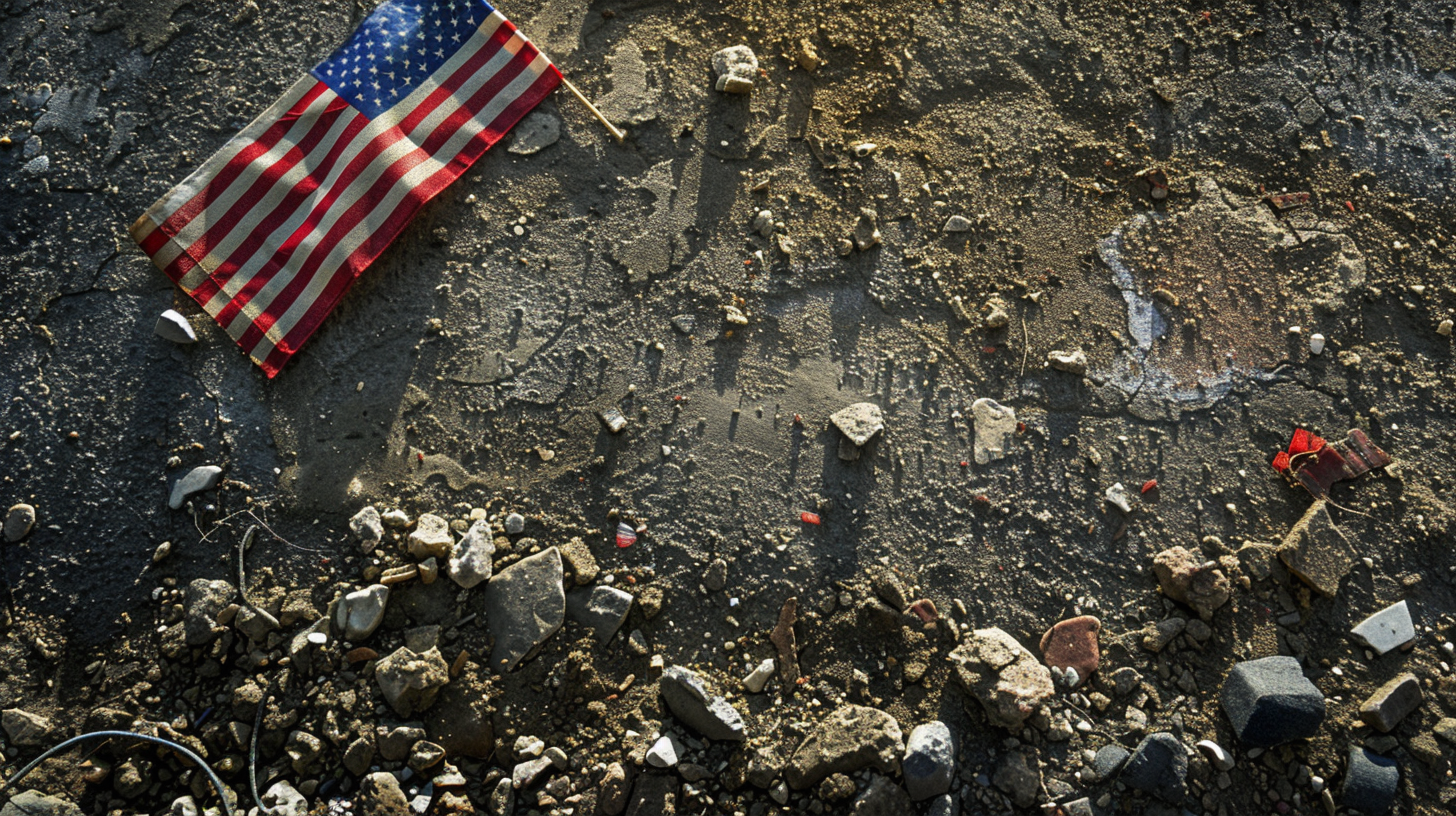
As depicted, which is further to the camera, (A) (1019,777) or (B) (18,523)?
(B) (18,523)

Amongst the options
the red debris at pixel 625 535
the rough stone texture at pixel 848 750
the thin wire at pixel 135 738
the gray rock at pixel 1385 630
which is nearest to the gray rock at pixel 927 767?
the rough stone texture at pixel 848 750

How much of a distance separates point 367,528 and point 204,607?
1.97 ft

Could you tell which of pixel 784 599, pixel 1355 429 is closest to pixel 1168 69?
pixel 1355 429

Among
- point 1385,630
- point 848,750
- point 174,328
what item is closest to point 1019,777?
point 848,750

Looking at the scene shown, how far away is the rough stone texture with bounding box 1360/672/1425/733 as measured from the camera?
2943 millimetres

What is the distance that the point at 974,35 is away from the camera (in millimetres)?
3857

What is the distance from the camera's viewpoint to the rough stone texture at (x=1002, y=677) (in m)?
2.83

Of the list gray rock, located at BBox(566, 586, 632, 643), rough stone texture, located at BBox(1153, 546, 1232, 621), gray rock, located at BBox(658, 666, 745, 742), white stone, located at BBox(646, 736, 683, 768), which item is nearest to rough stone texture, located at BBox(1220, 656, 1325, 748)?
rough stone texture, located at BBox(1153, 546, 1232, 621)

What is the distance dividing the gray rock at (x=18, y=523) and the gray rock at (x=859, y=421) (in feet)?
9.53

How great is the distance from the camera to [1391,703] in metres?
2.96

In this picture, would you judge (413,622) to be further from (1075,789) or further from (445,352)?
(1075,789)

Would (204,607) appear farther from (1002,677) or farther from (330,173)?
(1002,677)

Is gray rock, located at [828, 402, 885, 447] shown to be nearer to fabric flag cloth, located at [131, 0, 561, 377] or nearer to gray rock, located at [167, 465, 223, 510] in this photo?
fabric flag cloth, located at [131, 0, 561, 377]

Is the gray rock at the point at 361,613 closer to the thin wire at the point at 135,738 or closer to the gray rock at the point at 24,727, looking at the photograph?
the thin wire at the point at 135,738
